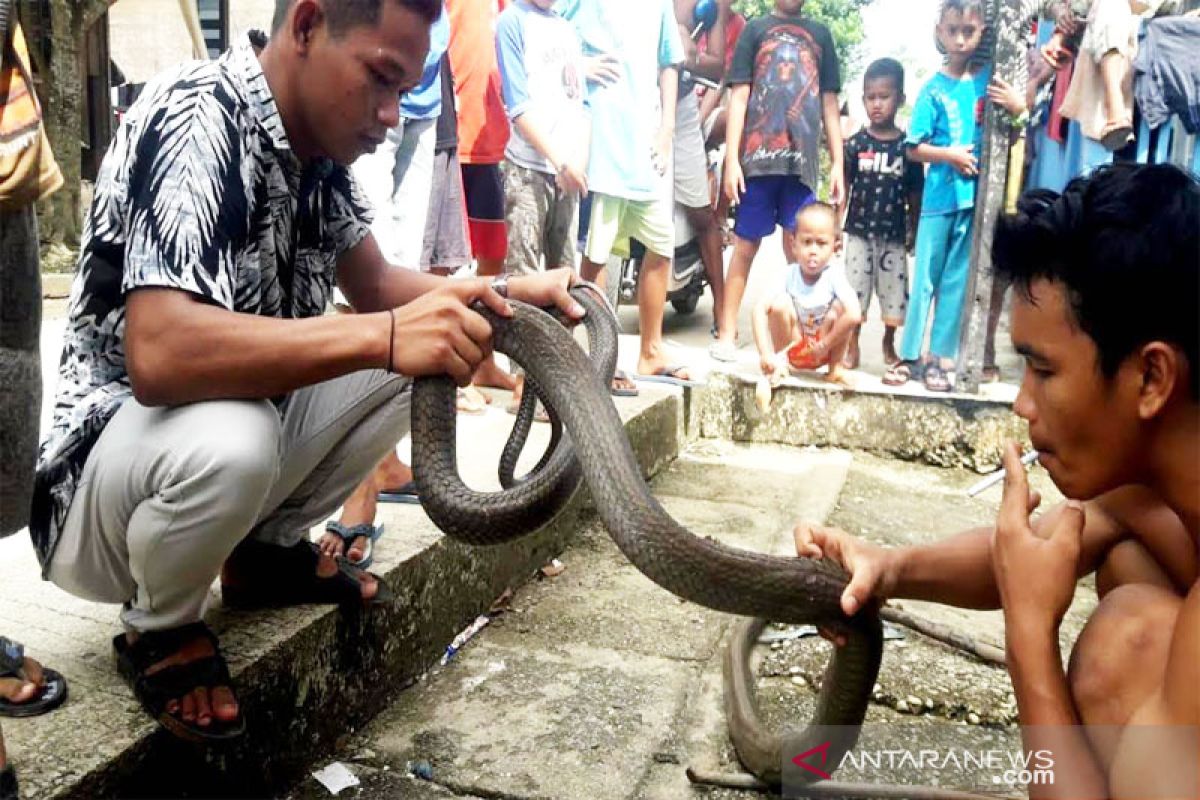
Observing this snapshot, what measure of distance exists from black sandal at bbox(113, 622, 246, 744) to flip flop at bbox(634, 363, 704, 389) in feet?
11.6

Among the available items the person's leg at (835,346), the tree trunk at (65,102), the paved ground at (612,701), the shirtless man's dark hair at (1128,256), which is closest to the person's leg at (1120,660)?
the shirtless man's dark hair at (1128,256)

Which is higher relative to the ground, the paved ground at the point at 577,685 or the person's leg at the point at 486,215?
the person's leg at the point at 486,215

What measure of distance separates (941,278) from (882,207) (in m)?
0.51

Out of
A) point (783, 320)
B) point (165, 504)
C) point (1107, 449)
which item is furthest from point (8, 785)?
point (783, 320)

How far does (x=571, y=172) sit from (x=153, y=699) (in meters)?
3.30

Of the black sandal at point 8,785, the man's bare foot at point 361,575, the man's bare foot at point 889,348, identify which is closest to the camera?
the black sandal at point 8,785

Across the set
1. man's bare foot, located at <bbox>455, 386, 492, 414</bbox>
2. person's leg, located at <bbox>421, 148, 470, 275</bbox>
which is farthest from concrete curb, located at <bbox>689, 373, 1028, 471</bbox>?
person's leg, located at <bbox>421, 148, 470, 275</bbox>

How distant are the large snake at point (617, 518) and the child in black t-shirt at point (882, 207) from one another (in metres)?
4.08

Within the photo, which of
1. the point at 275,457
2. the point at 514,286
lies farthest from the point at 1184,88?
the point at 275,457

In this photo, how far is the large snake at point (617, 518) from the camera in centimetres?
205

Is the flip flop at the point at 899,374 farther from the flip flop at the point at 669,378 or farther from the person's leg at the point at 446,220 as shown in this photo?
the person's leg at the point at 446,220

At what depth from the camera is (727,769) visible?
2.68 meters

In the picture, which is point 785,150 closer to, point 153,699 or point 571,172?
point 571,172

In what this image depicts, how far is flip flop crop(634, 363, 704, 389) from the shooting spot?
5.62 metres
